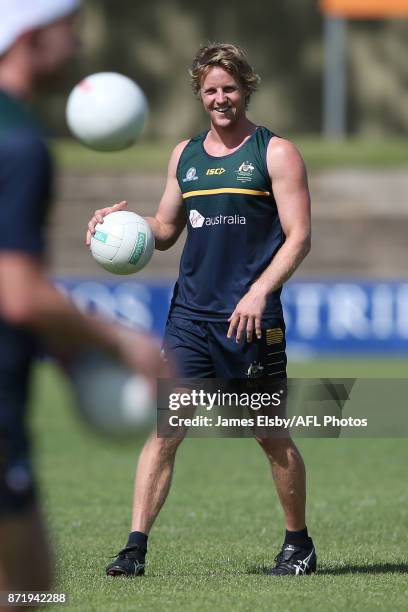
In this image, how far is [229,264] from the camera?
21.3 feet

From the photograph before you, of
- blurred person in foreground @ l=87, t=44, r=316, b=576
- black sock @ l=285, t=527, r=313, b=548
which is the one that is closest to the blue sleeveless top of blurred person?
blurred person in foreground @ l=87, t=44, r=316, b=576

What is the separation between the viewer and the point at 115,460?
1180cm

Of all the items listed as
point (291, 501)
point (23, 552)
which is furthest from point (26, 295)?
point (291, 501)

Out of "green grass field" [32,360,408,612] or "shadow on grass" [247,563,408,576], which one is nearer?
"green grass field" [32,360,408,612]

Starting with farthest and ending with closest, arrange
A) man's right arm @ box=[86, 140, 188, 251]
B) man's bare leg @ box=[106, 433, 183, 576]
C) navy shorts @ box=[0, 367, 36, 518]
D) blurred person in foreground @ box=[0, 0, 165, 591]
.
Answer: man's right arm @ box=[86, 140, 188, 251], man's bare leg @ box=[106, 433, 183, 576], navy shorts @ box=[0, 367, 36, 518], blurred person in foreground @ box=[0, 0, 165, 591]

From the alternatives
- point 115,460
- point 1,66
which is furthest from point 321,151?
point 1,66

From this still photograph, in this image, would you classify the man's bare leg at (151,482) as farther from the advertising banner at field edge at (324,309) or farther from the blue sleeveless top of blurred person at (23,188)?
the advertising banner at field edge at (324,309)

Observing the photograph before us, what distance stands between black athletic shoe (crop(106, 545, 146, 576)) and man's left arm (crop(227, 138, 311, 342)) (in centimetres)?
115

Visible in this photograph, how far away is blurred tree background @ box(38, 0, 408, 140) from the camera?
3256 cm

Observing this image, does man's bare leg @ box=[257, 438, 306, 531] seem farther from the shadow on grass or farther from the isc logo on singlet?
the isc logo on singlet

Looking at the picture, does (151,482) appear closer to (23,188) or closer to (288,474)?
(288,474)

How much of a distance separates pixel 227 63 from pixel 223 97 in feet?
0.52

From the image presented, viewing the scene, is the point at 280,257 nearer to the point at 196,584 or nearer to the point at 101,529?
the point at 196,584

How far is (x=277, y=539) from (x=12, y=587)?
4242mm
